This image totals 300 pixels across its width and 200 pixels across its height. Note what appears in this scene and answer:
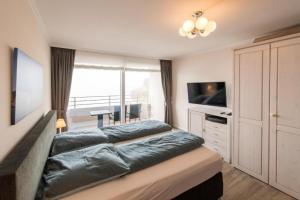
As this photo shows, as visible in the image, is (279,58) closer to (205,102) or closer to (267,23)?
(267,23)

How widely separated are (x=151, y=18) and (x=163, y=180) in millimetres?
1889

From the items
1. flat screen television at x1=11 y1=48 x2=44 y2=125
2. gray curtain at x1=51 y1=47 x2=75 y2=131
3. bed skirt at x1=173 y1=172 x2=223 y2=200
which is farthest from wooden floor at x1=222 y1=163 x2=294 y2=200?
gray curtain at x1=51 y1=47 x2=75 y2=131

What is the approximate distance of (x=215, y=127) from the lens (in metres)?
3.29

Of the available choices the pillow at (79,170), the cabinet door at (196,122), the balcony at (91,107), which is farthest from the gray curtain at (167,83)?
the pillow at (79,170)

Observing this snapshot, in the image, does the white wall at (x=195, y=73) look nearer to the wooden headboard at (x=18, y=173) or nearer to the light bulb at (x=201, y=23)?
the light bulb at (x=201, y=23)

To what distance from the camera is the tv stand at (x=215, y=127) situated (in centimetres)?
302

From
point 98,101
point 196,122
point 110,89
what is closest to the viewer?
point 196,122

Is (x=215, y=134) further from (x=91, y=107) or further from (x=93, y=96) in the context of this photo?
(x=91, y=107)

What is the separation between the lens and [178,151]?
1.97 metres

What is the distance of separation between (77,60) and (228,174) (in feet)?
12.5

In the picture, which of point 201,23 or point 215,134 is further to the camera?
point 215,134

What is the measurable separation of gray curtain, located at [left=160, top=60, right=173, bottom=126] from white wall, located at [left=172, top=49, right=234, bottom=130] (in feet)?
0.46

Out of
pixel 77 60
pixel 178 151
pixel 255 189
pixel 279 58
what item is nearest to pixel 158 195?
pixel 178 151

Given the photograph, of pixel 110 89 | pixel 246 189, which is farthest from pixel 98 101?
pixel 246 189
